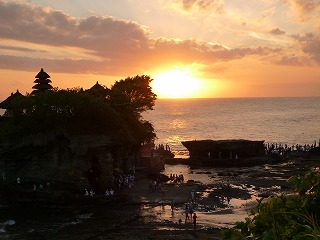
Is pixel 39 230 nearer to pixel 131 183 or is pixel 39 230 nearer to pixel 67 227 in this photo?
pixel 67 227

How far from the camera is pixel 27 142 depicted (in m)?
39.4

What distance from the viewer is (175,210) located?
35.8m

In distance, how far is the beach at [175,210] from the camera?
29.6 metres

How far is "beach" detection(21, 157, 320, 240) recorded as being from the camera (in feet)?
97.0

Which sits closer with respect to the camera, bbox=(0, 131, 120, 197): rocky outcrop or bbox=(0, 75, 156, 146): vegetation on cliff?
bbox=(0, 131, 120, 197): rocky outcrop

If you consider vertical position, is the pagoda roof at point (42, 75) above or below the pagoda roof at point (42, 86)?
above

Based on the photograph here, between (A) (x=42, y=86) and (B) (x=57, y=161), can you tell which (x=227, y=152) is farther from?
(B) (x=57, y=161)

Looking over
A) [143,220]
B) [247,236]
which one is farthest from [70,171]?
[247,236]

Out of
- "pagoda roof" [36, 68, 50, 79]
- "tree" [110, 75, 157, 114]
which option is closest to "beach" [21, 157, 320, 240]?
"tree" [110, 75, 157, 114]

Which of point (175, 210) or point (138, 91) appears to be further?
Result: point (138, 91)

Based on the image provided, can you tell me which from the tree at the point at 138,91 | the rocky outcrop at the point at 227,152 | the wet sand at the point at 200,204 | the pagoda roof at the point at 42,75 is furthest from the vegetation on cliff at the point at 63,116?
the rocky outcrop at the point at 227,152

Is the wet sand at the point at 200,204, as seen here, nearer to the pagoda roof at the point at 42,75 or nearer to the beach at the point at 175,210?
the beach at the point at 175,210

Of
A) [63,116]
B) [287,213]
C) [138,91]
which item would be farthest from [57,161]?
[287,213]

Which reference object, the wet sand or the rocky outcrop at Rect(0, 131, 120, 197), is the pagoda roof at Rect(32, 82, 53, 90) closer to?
the rocky outcrop at Rect(0, 131, 120, 197)
